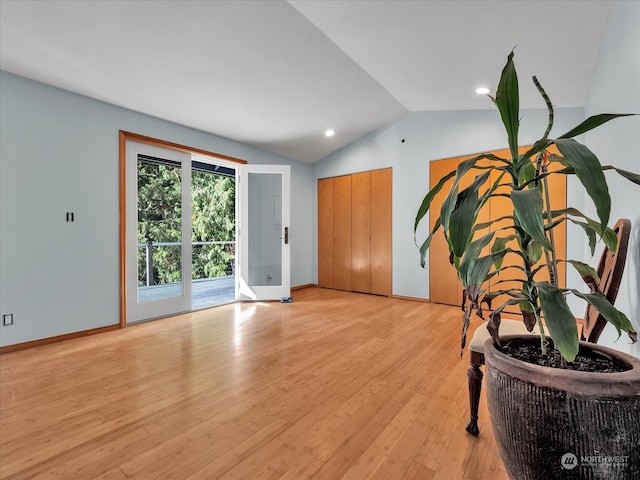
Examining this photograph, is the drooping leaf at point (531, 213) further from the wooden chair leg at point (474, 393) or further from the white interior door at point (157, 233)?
the white interior door at point (157, 233)

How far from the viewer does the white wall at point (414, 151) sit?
165 inches

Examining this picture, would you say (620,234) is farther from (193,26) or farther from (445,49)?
(193,26)

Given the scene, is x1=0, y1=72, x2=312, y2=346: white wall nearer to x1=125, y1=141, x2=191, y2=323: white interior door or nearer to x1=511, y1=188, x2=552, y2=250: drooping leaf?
x1=125, y1=141, x2=191, y2=323: white interior door

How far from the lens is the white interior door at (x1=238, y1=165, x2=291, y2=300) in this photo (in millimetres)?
4754

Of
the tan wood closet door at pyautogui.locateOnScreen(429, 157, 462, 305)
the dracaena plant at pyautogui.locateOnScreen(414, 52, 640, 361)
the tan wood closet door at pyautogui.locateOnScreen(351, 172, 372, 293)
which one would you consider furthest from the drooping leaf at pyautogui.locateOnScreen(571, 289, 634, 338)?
the tan wood closet door at pyautogui.locateOnScreen(351, 172, 372, 293)

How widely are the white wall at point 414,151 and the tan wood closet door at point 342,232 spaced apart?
43 cm

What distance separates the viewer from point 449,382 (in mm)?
2150

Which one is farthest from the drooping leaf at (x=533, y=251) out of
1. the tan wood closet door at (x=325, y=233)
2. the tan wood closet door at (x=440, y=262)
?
the tan wood closet door at (x=325, y=233)

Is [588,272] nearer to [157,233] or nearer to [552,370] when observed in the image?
[552,370]

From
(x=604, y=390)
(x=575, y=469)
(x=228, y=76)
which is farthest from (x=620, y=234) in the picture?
(x=228, y=76)

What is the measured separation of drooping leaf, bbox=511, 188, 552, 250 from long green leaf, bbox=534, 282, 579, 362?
0.18 m

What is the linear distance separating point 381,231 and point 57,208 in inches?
165

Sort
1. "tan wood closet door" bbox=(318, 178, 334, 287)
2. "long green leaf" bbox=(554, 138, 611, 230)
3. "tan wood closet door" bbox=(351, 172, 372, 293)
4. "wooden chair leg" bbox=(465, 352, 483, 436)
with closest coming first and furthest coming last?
"long green leaf" bbox=(554, 138, 611, 230) → "wooden chair leg" bbox=(465, 352, 483, 436) → "tan wood closet door" bbox=(351, 172, 372, 293) → "tan wood closet door" bbox=(318, 178, 334, 287)

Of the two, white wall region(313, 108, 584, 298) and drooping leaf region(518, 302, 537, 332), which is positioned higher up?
white wall region(313, 108, 584, 298)
